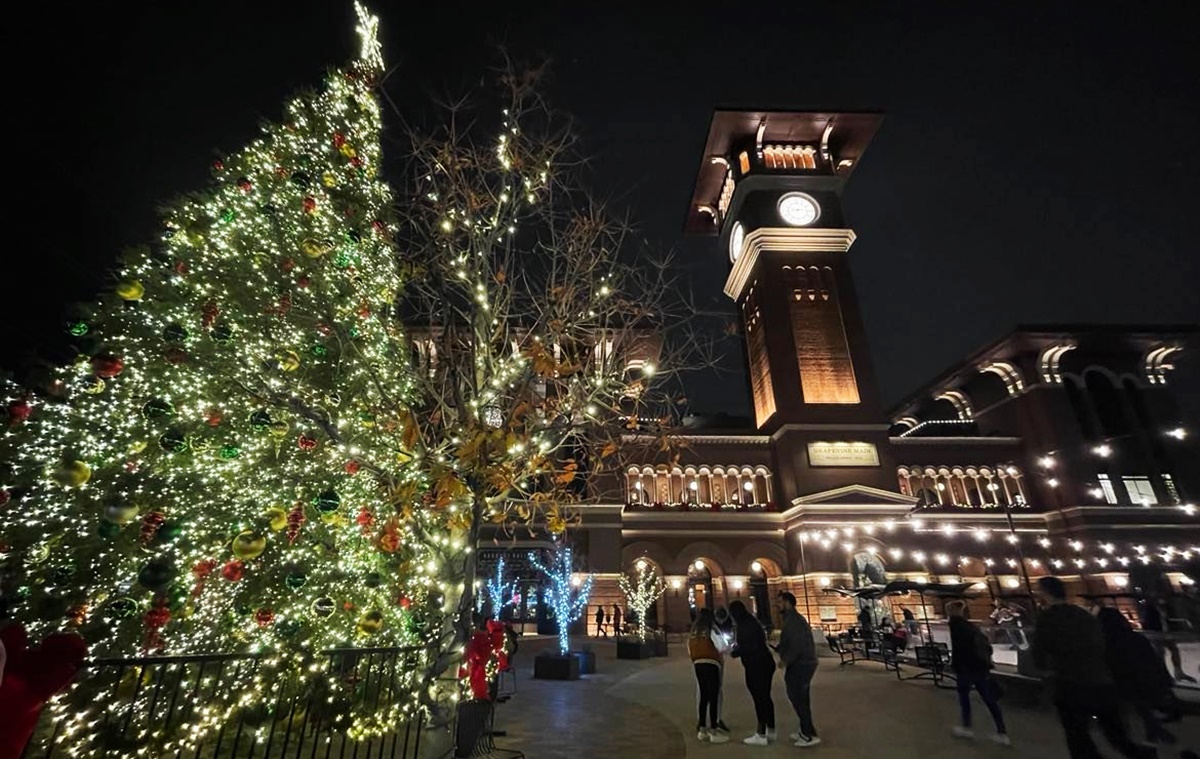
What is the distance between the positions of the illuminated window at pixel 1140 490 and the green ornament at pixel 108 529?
46453 millimetres

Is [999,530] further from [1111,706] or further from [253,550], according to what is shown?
[253,550]

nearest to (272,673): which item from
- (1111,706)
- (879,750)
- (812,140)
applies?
(879,750)

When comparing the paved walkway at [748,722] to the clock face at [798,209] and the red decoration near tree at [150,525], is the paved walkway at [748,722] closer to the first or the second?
the red decoration near tree at [150,525]

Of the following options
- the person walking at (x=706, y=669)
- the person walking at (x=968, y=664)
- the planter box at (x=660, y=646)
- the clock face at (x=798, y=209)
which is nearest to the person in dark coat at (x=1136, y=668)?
the person walking at (x=968, y=664)

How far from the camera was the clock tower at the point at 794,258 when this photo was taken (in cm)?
3216

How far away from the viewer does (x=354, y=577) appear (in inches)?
267

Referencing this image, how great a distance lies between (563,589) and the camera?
21.0 m

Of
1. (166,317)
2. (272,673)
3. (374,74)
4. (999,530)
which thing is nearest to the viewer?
(272,673)

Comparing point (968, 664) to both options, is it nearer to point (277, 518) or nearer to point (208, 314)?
point (277, 518)

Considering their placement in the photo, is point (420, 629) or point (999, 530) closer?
point (420, 629)

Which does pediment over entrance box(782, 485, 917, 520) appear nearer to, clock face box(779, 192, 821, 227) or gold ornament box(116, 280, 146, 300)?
clock face box(779, 192, 821, 227)

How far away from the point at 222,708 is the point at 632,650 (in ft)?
50.8

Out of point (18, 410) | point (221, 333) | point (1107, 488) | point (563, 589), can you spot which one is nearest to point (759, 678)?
point (221, 333)

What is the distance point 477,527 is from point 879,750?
228 inches
